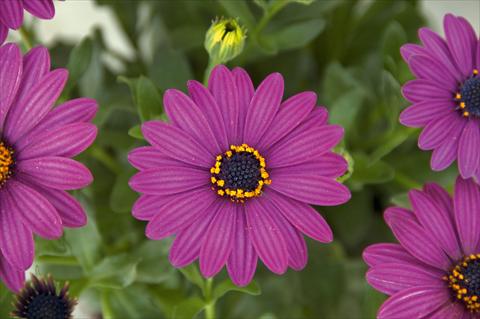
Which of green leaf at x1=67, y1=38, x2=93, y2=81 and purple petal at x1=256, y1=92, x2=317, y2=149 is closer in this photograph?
purple petal at x1=256, y1=92, x2=317, y2=149

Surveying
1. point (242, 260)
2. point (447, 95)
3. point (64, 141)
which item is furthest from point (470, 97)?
point (64, 141)

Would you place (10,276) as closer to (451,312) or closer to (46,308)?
(46,308)

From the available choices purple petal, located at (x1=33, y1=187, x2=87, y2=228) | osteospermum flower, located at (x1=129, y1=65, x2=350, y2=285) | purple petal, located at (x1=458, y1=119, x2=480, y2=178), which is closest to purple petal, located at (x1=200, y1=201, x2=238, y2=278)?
osteospermum flower, located at (x1=129, y1=65, x2=350, y2=285)

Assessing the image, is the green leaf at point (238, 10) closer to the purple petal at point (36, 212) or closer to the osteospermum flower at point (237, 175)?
the osteospermum flower at point (237, 175)

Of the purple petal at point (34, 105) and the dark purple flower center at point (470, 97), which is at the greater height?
the purple petal at point (34, 105)

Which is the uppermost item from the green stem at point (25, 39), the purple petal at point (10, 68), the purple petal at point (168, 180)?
the green stem at point (25, 39)

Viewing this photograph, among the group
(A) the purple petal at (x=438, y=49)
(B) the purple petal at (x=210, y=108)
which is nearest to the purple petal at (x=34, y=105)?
(B) the purple petal at (x=210, y=108)

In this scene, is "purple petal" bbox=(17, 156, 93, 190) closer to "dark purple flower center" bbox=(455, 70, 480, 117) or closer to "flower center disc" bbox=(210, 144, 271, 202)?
"flower center disc" bbox=(210, 144, 271, 202)
